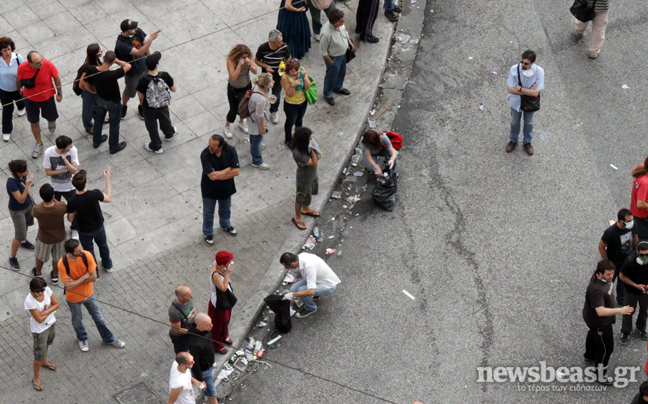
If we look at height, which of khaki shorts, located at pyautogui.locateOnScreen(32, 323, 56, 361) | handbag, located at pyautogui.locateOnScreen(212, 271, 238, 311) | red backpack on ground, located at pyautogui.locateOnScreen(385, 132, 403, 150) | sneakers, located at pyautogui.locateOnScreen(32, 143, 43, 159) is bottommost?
sneakers, located at pyautogui.locateOnScreen(32, 143, 43, 159)

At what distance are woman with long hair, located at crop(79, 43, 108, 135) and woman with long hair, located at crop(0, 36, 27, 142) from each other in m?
0.88

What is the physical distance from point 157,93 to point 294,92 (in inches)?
73.4

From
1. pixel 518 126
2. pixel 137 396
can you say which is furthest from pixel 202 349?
pixel 518 126

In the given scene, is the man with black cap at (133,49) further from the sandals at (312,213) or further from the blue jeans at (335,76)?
the sandals at (312,213)

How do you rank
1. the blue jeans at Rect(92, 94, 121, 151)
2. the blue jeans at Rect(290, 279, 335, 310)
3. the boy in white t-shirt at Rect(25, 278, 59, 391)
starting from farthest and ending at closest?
the blue jeans at Rect(92, 94, 121, 151) → the blue jeans at Rect(290, 279, 335, 310) → the boy in white t-shirt at Rect(25, 278, 59, 391)

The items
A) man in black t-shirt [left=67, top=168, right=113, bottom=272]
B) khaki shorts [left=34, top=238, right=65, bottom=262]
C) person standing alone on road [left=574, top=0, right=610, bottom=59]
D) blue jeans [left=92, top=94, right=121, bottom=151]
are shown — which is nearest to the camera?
man in black t-shirt [left=67, top=168, right=113, bottom=272]

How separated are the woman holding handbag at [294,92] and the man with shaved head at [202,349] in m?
4.06

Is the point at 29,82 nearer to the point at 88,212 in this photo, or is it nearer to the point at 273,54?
the point at 88,212

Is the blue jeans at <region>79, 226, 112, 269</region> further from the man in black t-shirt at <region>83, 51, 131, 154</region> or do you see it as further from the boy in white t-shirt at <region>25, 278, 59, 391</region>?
the man in black t-shirt at <region>83, 51, 131, 154</region>

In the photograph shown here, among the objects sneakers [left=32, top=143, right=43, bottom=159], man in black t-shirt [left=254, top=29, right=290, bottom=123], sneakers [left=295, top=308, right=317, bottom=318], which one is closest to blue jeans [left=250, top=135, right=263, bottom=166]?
man in black t-shirt [left=254, top=29, right=290, bottom=123]

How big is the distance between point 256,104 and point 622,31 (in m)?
6.81

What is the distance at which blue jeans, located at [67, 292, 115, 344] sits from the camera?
8805mm

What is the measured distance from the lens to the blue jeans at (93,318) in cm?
880

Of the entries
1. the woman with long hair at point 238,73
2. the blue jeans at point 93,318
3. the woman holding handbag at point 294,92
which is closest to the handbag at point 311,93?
the woman holding handbag at point 294,92
